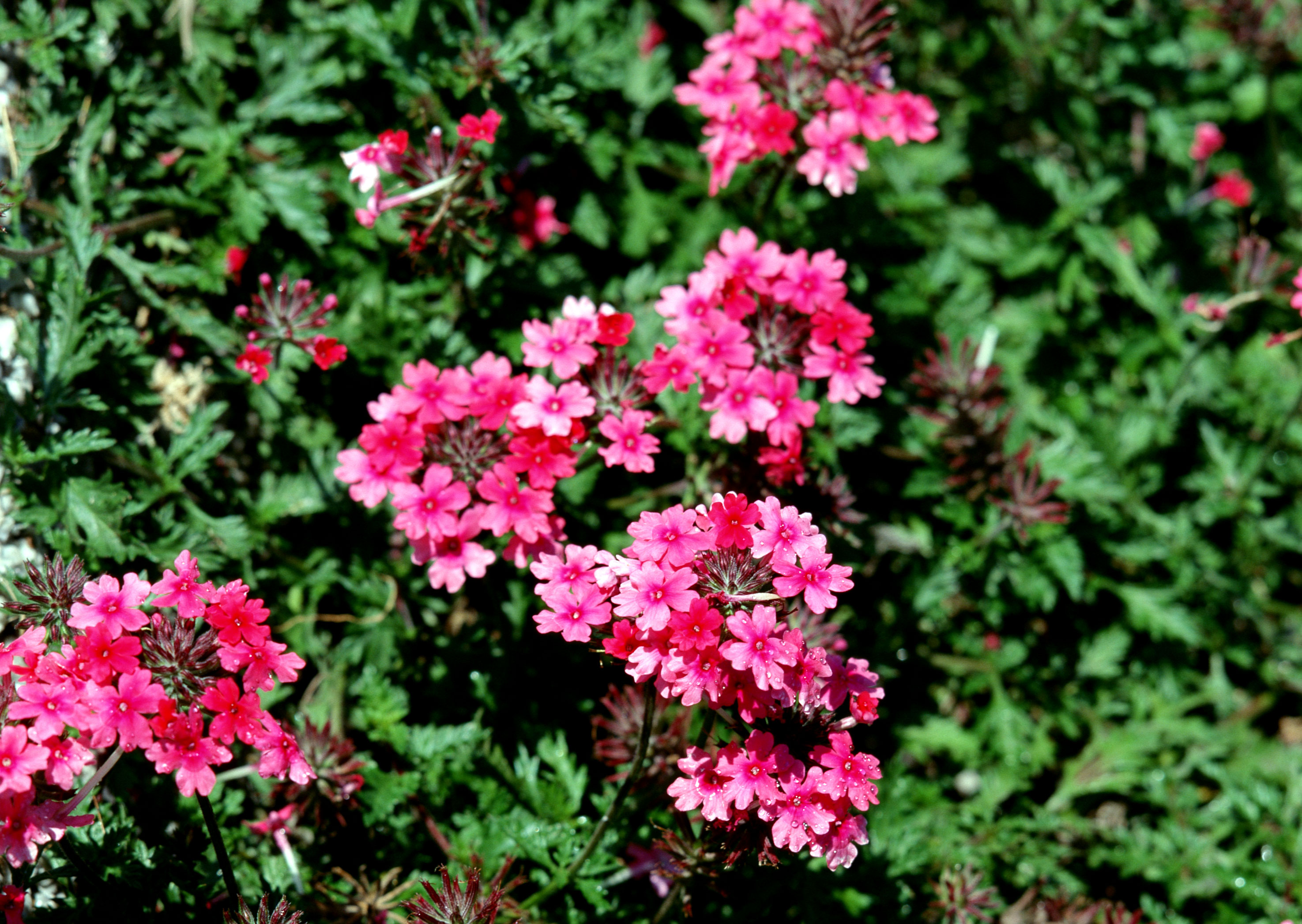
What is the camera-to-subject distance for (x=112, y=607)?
111 inches

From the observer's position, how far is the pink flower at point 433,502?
10.9 ft

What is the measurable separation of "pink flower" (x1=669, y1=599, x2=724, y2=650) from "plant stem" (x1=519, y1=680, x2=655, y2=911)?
0.35 meters

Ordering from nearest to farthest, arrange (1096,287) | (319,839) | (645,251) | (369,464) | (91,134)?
(369,464) < (319,839) < (91,134) < (645,251) < (1096,287)

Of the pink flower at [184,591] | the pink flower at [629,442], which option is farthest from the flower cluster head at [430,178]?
the pink flower at [184,591]

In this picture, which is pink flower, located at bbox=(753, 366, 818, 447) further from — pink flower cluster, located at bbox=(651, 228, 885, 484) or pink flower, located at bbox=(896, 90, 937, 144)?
pink flower, located at bbox=(896, 90, 937, 144)

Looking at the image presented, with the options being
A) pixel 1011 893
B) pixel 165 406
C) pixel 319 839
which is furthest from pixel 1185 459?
pixel 165 406

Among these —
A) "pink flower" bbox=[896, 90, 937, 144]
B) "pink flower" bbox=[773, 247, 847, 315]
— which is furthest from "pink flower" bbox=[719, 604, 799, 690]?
"pink flower" bbox=[896, 90, 937, 144]

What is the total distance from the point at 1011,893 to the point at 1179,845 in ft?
2.65

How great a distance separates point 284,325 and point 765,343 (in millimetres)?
1849

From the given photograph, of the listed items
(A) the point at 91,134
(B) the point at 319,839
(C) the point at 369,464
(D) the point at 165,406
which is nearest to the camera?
(C) the point at 369,464

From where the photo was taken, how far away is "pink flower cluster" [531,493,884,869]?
107 inches

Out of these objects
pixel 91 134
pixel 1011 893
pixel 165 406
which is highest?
pixel 91 134

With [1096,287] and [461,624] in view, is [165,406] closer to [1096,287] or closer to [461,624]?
[461,624]

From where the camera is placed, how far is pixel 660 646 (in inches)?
109
